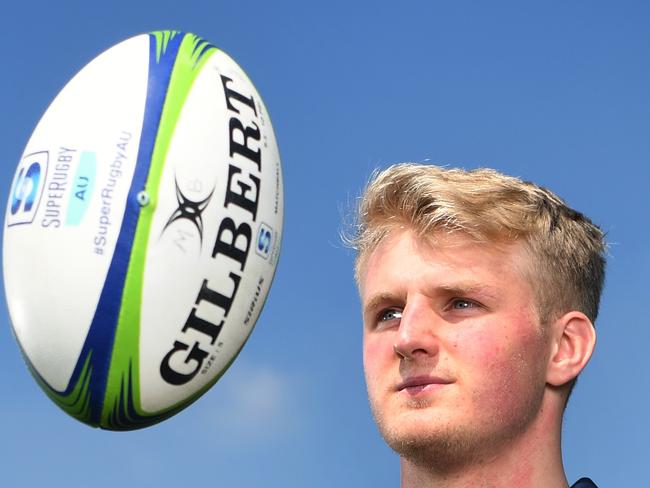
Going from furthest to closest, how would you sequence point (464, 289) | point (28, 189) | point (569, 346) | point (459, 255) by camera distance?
point (28, 189) → point (569, 346) → point (459, 255) → point (464, 289)

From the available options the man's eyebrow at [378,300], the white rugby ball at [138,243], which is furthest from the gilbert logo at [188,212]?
the man's eyebrow at [378,300]

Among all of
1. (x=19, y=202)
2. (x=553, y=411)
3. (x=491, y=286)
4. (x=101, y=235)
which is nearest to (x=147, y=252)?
(x=101, y=235)

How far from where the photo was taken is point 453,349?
3.30m

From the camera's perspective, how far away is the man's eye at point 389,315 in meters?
3.52

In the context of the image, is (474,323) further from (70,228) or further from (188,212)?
(70,228)

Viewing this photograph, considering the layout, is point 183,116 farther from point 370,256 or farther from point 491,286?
point 491,286

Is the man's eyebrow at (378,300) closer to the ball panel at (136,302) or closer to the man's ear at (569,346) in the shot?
the man's ear at (569,346)

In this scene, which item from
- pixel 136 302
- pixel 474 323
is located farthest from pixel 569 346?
pixel 136 302

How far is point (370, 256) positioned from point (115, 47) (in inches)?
59.4

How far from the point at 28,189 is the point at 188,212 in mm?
699

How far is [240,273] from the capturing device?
3.83m

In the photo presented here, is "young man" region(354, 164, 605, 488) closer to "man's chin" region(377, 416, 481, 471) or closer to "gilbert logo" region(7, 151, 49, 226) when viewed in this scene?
"man's chin" region(377, 416, 481, 471)

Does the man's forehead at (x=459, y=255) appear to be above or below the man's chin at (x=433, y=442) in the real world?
above

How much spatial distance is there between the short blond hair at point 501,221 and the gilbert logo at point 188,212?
660 millimetres
